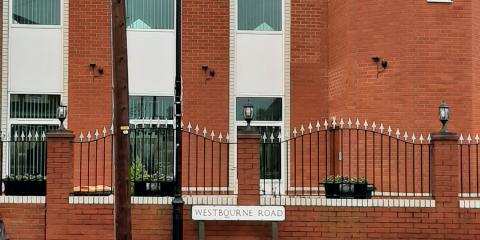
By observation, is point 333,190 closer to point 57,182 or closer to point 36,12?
point 57,182

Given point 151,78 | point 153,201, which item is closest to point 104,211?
point 153,201

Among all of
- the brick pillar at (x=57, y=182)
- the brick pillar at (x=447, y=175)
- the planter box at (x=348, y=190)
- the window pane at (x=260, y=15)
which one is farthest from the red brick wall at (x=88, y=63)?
the brick pillar at (x=447, y=175)

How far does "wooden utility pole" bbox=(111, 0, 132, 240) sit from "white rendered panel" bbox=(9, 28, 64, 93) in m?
7.12

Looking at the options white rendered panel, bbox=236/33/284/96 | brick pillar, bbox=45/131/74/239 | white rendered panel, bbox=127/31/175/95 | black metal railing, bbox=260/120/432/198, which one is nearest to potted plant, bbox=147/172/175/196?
brick pillar, bbox=45/131/74/239

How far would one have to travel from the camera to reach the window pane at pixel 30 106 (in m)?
15.9

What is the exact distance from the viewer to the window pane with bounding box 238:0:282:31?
16484 mm

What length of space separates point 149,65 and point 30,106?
3029 millimetres

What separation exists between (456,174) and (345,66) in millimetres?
4520

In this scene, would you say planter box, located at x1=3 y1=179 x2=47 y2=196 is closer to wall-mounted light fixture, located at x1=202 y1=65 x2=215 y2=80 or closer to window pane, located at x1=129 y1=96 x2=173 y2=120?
window pane, located at x1=129 y1=96 x2=173 y2=120

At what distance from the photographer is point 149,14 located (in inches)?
645

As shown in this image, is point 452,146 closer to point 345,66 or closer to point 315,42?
point 345,66

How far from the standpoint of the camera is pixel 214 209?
36.8ft

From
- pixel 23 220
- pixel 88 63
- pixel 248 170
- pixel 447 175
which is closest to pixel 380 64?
pixel 447 175

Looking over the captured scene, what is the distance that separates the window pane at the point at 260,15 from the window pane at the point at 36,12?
4523 mm
